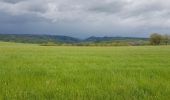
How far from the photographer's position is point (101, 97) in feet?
22.7

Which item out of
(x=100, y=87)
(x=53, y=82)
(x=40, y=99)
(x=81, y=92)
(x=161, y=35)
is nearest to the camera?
(x=40, y=99)

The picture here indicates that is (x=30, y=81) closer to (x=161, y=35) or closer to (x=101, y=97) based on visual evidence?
(x=101, y=97)

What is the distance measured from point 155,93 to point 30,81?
4423mm

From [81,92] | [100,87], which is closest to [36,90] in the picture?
[81,92]

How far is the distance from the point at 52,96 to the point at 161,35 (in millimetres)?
153627

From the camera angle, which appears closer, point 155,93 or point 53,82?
point 155,93

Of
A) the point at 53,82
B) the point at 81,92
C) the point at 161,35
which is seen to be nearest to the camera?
the point at 81,92

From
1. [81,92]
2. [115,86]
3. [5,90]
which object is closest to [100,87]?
[115,86]

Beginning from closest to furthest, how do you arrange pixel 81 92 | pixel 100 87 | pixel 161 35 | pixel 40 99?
1. pixel 40 99
2. pixel 81 92
3. pixel 100 87
4. pixel 161 35

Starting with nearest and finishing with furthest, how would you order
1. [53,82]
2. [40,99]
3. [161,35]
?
[40,99] → [53,82] → [161,35]

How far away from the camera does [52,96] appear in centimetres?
704

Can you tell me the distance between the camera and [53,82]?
29.5ft

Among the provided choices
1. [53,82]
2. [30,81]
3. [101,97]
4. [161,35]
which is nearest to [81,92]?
[101,97]

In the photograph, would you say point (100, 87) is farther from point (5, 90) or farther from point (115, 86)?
point (5, 90)
